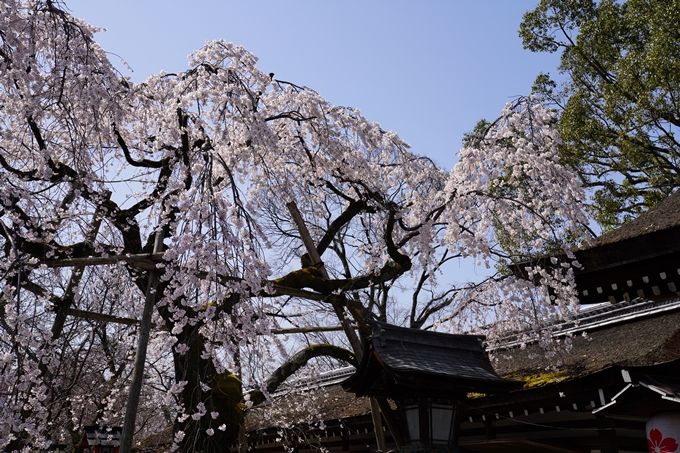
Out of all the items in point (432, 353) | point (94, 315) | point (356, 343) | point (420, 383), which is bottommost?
point (420, 383)

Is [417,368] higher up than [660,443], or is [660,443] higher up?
[417,368]

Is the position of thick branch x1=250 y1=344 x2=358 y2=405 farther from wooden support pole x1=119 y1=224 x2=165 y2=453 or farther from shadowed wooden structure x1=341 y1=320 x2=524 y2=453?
wooden support pole x1=119 y1=224 x2=165 y2=453

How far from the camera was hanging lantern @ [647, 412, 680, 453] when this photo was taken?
16.6ft

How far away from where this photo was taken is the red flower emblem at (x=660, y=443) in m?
5.05

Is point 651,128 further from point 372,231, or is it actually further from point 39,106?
point 39,106

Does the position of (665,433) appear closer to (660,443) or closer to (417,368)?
(660,443)

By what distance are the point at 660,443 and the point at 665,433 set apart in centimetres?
10

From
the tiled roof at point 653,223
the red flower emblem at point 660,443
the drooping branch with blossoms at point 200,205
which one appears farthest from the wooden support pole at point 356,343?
the tiled roof at point 653,223

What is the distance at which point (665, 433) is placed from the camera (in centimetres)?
515

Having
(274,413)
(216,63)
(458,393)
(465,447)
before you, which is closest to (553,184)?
(458,393)

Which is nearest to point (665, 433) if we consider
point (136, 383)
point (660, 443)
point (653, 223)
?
point (660, 443)

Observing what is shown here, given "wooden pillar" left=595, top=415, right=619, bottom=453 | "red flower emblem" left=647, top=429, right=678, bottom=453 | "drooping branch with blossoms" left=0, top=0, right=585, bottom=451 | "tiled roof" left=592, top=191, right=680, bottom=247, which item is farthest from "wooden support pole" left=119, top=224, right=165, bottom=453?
"wooden pillar" left=595, top=415, right=619, bottom=453

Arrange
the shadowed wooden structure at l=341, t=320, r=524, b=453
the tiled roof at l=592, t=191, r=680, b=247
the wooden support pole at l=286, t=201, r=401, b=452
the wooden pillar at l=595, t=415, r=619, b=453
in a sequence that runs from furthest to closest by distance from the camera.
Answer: the wooden support pole at l=286, t=201, r=401, b=452 < the wooden pillar at l=595, t=415, r=619, b=453 < the shadowed wooden structure at l=341, t=320, r=524, b=453 < the tiled roof at l=592, t=191, r=680, b=247

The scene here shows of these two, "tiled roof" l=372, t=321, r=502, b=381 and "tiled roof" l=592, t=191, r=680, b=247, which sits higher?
"tiled roof" l=592, t=191, r=680, b=247
